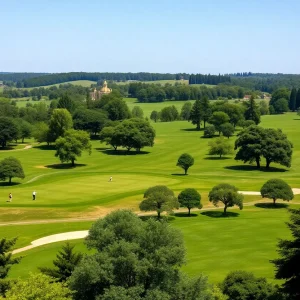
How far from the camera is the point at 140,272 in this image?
2597 cm

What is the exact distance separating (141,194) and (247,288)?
4240cm

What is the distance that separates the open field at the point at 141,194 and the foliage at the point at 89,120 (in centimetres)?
1391

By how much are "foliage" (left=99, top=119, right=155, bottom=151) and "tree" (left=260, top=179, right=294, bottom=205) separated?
56.8 meters

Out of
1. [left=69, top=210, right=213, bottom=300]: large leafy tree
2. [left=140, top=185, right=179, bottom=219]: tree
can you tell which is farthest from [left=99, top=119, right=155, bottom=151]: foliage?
[left=69, top=210, right=213, bottom=300]: large leafy tree

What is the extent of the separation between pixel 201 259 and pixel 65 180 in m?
47.5

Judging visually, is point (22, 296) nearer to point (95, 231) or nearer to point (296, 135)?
point (95, 231)

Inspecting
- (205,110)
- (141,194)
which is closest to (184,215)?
(141,194)

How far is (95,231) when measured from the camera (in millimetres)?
30016

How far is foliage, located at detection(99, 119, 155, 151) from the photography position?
119188 mm

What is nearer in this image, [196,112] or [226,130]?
[226,130]

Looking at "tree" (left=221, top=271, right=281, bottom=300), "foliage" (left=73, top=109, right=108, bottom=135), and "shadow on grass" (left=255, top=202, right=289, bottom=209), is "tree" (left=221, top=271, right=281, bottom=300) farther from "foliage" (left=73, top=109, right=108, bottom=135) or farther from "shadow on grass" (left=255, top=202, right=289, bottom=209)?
"foliage" (left=73, top=109, right=108, bottom=135)

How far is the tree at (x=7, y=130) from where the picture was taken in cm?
12588

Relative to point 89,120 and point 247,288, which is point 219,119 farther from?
point 247,288

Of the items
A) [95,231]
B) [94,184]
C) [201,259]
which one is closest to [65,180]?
[94,184]
